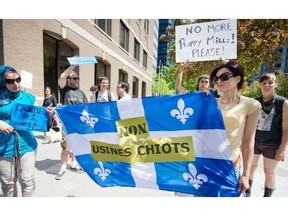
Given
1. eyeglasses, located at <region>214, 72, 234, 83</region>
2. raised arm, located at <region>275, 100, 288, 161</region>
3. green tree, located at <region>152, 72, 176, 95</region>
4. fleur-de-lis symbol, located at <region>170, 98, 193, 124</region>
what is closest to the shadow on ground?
fleur-de-lis symbol, located at <region>170, 98, 193, 124</region>

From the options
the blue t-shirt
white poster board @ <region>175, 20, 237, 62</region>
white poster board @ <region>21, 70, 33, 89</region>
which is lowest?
the blue t-shirt

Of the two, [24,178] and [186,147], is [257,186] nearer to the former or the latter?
[186,147]

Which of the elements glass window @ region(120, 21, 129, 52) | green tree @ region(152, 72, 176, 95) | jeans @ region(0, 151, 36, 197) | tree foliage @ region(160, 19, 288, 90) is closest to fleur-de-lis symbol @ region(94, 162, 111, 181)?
jeans @ region(0, 151, 36, 197)

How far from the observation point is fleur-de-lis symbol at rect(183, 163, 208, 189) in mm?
2150

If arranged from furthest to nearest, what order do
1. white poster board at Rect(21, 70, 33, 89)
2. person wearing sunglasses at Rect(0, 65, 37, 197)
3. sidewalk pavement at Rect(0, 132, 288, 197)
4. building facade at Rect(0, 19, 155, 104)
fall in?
building facade at Rect(0, 19, 155, 104) → white poster board at Rect(21, 70, 33, 89) → sidewalk pavement at Rect(0, 132, 288, 197) → person wearing sunglasses at Rect(0, 65, 37, 197)

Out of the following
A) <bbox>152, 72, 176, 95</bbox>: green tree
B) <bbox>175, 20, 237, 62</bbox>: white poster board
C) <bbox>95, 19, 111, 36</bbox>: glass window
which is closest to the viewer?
<bbox>175, 20, 237, 62</bbox>: white poster board

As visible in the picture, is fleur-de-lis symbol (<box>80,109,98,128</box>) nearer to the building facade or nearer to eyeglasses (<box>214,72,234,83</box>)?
eyeglasses (<box>214,72,234,83</box>)

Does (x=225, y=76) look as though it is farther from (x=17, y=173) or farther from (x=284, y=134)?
(x=17, y=173)

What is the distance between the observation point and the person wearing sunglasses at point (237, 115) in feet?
6.23

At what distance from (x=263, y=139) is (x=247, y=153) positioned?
4.30 ft

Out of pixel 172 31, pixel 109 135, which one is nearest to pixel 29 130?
pixel 109 135

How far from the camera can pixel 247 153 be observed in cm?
192

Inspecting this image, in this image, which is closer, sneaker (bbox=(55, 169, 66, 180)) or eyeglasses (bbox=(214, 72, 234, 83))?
eyeglasses (bbox=(214, 72, 234, 83))

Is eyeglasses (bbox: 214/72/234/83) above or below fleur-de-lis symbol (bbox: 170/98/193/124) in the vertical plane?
above
